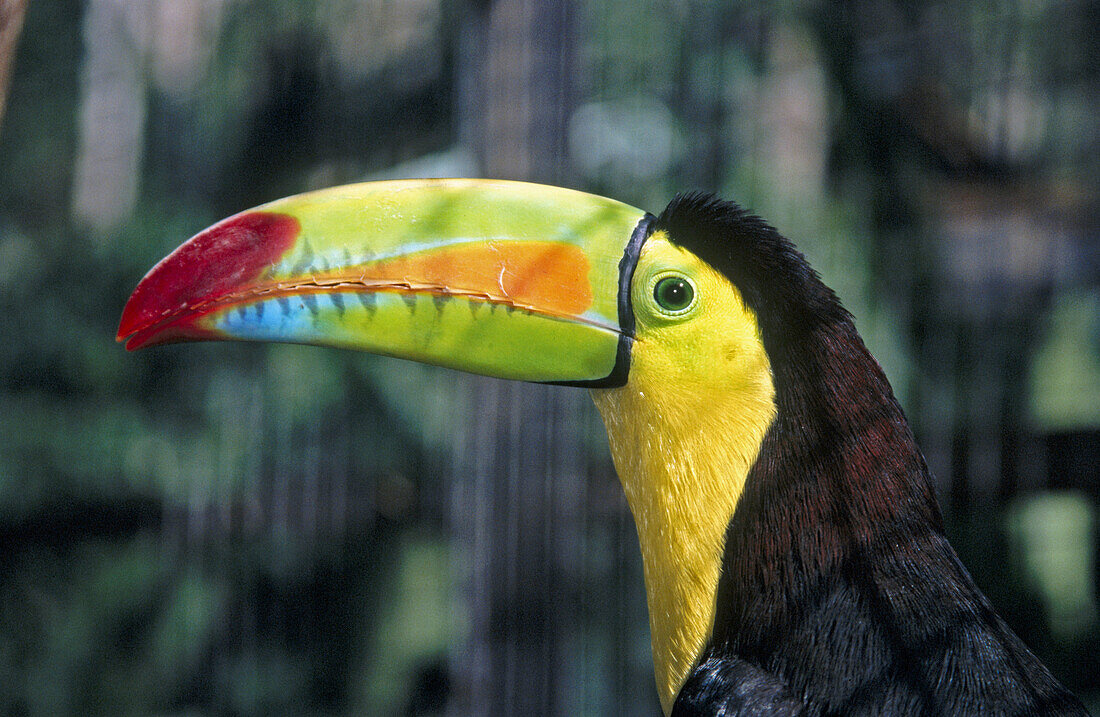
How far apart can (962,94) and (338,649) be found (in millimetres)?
2080

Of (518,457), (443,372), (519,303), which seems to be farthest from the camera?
(443,372)

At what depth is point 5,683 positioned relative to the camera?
2.44 metres

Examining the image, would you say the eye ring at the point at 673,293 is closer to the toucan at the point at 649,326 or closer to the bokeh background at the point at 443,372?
the toucan at the point at 649,326

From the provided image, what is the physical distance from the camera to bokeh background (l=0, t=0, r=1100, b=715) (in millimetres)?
1494

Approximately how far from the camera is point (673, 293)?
1079 mm

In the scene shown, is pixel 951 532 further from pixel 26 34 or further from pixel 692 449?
pixel 26 34

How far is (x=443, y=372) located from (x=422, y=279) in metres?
1.29

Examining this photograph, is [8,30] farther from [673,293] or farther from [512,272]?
[673,293]

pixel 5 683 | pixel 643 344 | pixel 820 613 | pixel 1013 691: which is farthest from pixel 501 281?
pixel 5 683

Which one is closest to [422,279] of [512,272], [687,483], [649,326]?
[512,272]

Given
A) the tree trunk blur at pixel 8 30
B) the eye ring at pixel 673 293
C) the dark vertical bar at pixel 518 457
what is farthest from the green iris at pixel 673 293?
the tree trunk blur at pixel 8 30

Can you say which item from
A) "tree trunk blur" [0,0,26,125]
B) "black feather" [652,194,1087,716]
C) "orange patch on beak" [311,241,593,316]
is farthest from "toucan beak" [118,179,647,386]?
"tree trunk blur" [0,0,26,125]

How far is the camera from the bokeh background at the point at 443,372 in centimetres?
149

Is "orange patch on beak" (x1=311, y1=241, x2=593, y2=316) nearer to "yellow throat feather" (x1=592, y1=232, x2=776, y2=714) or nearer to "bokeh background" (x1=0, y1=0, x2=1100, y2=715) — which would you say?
"yellow throat feather" (x1=592, y1=232, x2=776, y2=714)
